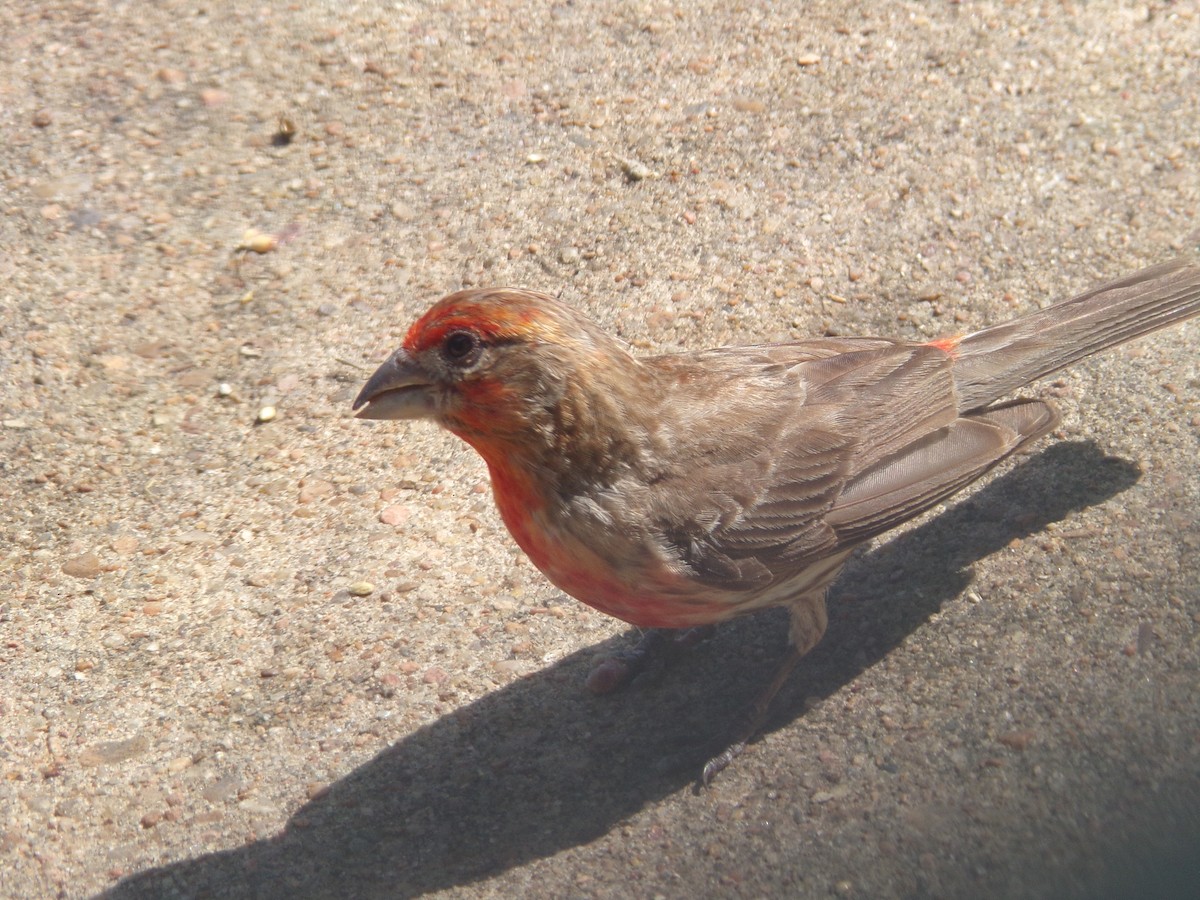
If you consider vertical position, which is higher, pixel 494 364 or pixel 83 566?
pixel 494 364

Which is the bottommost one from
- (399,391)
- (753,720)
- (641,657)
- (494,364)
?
(641,657)

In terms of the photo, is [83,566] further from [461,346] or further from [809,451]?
[809,451]

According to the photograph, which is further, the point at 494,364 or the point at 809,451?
the point at 809,451

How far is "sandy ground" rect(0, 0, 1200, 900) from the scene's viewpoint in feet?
12.1

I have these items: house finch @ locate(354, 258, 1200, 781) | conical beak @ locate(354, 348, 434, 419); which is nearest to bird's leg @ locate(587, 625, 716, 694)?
house finch @ locate(354, 258, 1200, 781)

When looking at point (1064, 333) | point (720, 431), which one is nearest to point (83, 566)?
point (720, 431)

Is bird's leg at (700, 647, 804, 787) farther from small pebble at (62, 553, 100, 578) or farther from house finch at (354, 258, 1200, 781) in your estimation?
small pebble at (62, 553, 100, 578)

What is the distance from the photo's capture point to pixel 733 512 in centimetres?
393

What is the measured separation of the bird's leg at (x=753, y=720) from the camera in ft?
12.8

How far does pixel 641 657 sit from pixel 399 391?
1288 mm

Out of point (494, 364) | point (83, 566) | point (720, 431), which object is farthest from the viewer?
point (83, 566)

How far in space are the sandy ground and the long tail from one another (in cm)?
45

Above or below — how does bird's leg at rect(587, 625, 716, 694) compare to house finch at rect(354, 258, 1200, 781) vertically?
below

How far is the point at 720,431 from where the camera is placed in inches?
158
